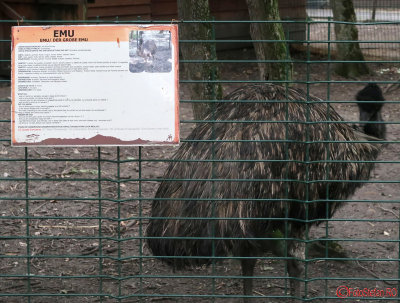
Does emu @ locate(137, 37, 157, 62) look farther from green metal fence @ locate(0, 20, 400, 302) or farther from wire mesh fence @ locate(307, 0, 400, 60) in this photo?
wire mesh fence @ locate(307, 0, 400, 60)

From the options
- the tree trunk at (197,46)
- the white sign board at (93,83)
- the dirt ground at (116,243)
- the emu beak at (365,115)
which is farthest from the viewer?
Answer: the tree trunk at (197,46)

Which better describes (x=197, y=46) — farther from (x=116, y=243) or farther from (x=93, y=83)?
(x=93, y=83)

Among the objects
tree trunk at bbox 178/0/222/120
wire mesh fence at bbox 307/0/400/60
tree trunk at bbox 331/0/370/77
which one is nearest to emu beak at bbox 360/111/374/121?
tree trunk at bbox 178/0/222/120

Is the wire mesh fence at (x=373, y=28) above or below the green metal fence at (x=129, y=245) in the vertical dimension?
above

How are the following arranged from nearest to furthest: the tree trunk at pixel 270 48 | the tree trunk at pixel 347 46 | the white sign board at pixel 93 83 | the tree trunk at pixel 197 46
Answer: the white sign board at pixel 93 83, the tree trunk at pixel 197 46, the tree trunk at pixel 270 48, the tree trunk at pixel 347 46

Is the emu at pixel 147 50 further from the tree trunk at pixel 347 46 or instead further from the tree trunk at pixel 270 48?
the tree trunk at pixel 347 46

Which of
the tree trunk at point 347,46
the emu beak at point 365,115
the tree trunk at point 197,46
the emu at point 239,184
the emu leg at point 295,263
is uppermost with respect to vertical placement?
the tree trunk at point 347,46

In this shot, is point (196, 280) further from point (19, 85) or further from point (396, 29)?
point (396, 29)

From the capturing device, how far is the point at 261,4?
21.2ft

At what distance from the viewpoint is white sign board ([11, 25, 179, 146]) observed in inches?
145

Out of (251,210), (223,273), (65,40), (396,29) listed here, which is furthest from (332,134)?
(396,29)

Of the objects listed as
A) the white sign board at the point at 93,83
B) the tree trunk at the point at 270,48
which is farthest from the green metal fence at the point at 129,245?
the tree trunk at the point at 270,48

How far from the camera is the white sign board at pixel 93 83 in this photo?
12.1ft

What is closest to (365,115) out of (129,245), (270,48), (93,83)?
(270,48)
